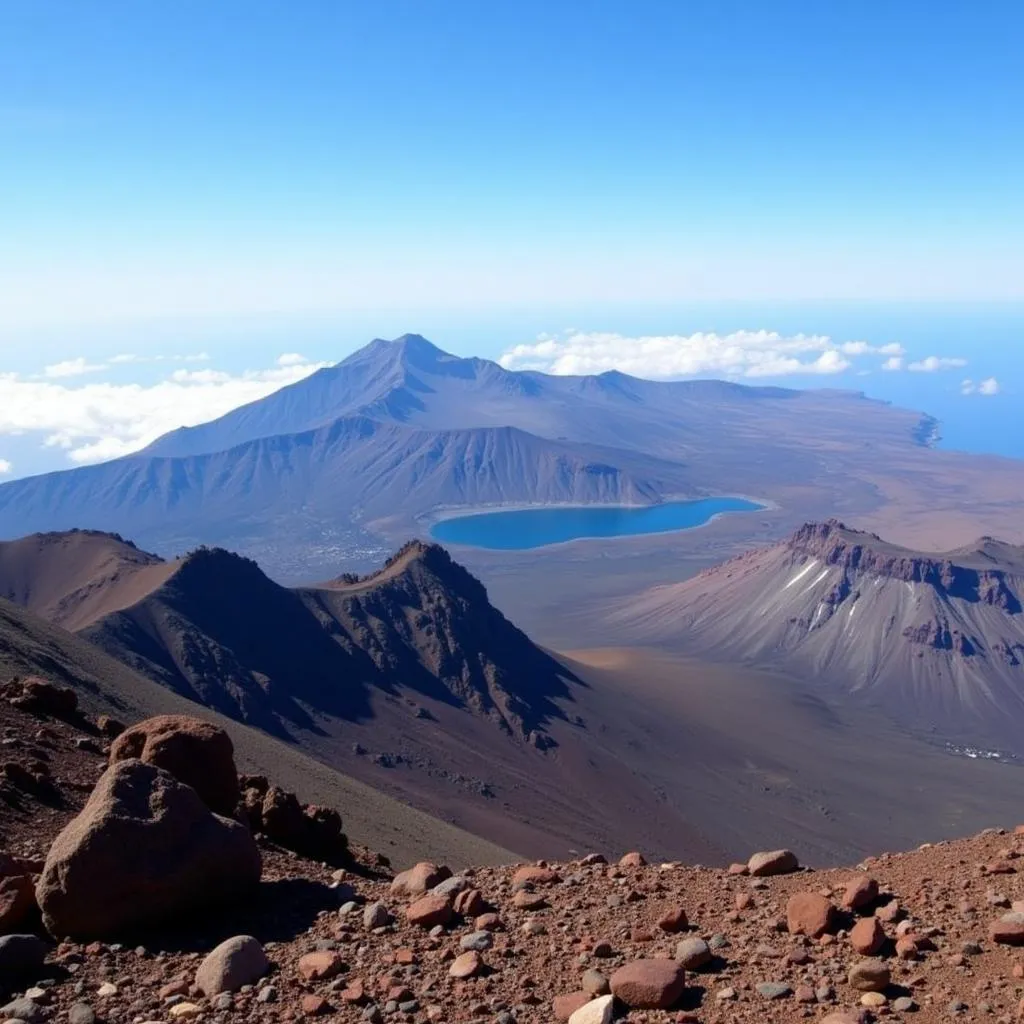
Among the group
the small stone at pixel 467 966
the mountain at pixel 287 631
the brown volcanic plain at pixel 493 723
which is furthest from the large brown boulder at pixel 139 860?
the mountain at pixel 287 631

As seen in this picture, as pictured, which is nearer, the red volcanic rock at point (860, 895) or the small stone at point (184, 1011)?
the small stone at point (184, 1011)

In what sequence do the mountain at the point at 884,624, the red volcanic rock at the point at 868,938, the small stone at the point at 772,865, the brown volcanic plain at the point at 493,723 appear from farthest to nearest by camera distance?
the mountain at the point at 884,624
the brown volcanic plain at the point at 493,723
the small stone at the point at 772,865
the red volcanic rock at the point at 868,938

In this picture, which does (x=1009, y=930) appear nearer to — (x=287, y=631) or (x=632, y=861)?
(x=632, y=861)

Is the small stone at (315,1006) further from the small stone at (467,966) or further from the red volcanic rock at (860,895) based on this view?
the red volcanic rock at (860,895)

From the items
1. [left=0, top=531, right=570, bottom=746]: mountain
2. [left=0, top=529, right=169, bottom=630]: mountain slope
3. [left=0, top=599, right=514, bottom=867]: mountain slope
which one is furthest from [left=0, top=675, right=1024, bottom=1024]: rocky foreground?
[left=0, top=529, right=169, bottom=630]: mountain slope

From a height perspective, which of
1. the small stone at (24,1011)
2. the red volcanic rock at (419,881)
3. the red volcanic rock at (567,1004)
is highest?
the red volcanic rock at (567,1004)

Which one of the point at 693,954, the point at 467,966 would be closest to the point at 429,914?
the point at 467,966

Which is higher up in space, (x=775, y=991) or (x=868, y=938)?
(x=868, y=938)

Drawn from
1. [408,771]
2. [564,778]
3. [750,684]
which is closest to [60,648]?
[408,771]

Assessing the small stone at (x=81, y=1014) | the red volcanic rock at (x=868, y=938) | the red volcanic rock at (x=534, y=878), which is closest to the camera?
the small stone at (x=81, y=1014)
